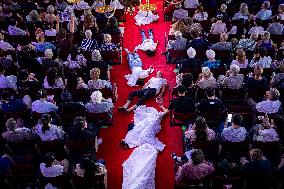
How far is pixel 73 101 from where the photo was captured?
10.5 m

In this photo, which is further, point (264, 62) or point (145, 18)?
point (145, 18)

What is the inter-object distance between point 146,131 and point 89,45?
3.45m

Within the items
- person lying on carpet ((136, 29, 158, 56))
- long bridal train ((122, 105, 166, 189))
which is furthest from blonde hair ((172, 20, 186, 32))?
long bridal train ((122, 105, 166, 189))

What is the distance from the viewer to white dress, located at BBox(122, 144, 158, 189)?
906 cm

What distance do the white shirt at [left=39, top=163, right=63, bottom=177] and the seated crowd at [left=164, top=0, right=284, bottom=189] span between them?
6.92ft

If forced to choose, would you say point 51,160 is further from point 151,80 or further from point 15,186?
point 151,80

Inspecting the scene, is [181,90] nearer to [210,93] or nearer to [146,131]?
[210,93]

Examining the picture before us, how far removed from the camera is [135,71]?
42.1ft

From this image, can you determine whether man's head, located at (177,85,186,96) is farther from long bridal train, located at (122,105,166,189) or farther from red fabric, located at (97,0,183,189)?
red fabric, located at (97,0,183,189)

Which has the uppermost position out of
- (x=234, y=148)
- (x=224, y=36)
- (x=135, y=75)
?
(x=224, y=36)

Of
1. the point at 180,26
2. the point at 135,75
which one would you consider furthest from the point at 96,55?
the point at 180,26

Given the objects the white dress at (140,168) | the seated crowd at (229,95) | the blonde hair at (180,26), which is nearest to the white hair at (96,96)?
the white dress at (140,168)

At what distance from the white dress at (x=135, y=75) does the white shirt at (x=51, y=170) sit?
14.4 feet

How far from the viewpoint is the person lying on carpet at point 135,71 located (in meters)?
12.6
